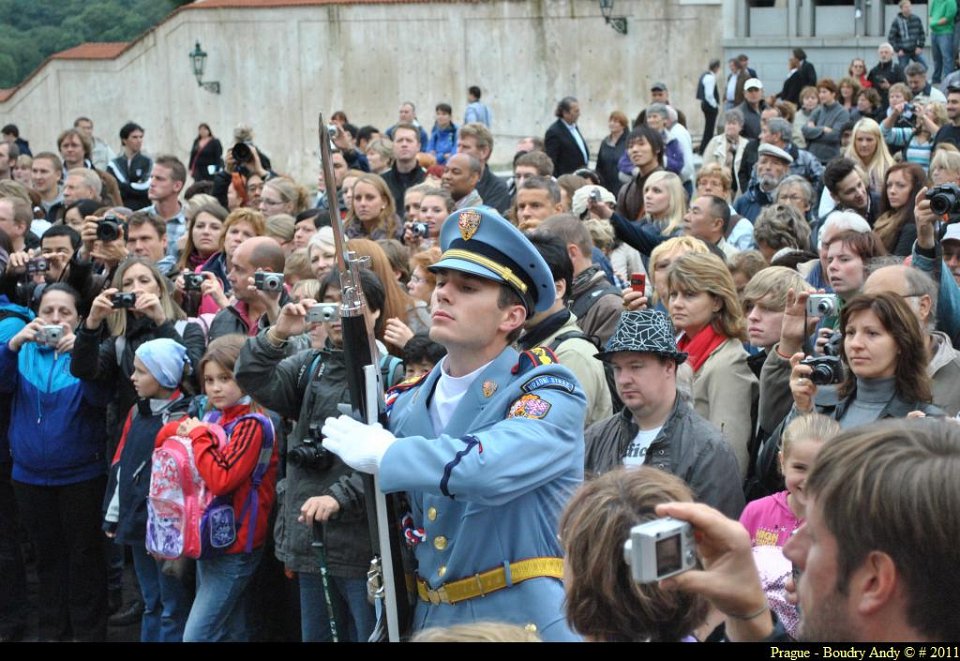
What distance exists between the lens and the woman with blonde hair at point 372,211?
831 centimetres

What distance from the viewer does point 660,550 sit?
203 centimetres

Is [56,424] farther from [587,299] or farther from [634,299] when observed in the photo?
[634,299]

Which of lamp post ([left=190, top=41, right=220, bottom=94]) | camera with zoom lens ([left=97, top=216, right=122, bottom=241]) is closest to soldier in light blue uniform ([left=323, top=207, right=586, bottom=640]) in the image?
camera with zoom lens ([left=97, top=216, right=122, bottom=241])

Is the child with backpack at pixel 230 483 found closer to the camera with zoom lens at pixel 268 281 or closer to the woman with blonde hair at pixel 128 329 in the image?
the camera with zoom lens at pixel 268 281

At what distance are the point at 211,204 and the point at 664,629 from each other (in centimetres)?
677

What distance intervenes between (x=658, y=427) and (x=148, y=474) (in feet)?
8.61

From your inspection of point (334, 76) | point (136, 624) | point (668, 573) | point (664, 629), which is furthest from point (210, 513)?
point (334, 76)

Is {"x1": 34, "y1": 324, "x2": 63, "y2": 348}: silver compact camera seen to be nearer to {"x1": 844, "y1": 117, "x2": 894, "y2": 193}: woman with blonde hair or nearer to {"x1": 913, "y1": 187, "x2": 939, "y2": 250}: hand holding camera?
{"x1": 913, "y1": 187, "x2": 939, "y2": 250}: hand holding camera

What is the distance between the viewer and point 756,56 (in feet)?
74.1

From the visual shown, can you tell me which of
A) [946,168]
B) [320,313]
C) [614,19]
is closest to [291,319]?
[320,313]

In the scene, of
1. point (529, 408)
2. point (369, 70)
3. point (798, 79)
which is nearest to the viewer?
point (529, 408)

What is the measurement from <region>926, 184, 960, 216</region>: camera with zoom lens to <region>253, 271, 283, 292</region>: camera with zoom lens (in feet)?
8.99

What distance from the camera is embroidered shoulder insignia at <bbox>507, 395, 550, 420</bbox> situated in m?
3.32
